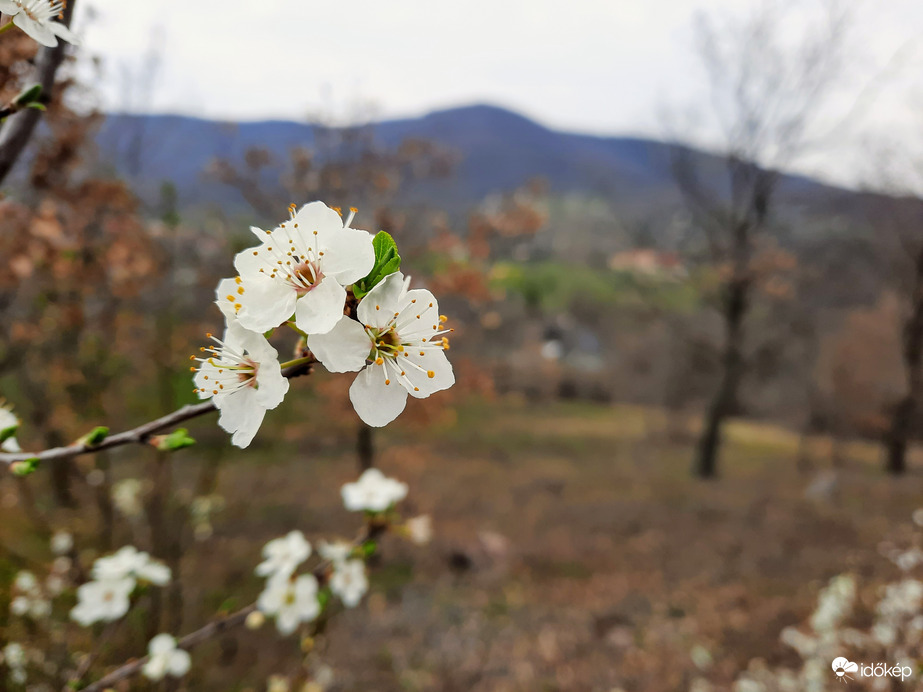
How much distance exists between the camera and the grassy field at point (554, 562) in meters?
3.67

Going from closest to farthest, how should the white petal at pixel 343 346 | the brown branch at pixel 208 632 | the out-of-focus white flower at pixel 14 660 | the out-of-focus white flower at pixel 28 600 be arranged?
the white petal at pixel 343 346 → the brown branch at pixel 208 632 → the out-of-focus white flower at pixel 14 660 → the out-of-focus white flower at pixel 28 600

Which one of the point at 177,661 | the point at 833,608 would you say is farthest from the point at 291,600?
the point at 833,608

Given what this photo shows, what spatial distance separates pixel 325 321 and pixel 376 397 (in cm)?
13

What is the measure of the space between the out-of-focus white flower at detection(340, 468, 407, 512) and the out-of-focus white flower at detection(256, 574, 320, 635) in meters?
0.26

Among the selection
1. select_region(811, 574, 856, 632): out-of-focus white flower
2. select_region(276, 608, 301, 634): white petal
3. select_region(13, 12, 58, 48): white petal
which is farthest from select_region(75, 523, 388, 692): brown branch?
select_region(811, 574, 856, 632): out-of-focus white flower

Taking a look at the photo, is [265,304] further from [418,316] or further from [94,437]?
[94,437]

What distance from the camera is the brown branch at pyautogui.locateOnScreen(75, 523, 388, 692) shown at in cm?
114

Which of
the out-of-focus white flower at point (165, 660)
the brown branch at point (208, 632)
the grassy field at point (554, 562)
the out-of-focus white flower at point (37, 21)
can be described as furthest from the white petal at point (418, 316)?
the grassy field at point (554, 562)

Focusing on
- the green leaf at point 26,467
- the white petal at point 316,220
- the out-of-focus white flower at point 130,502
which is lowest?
the out-of-focus white flower at point 130,502

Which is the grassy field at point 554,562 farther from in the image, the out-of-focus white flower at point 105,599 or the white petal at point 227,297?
the white petal at point 227,297

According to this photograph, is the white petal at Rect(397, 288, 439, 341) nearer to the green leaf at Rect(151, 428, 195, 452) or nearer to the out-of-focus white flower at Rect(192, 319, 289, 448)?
the out-of-focus white flower at Rect(192, 319, 289, 448)

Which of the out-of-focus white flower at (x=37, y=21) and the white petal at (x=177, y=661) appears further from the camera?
the white petal at (x=177, y=661)

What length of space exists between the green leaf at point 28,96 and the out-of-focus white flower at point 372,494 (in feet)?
4.18

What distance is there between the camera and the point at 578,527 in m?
7.65
